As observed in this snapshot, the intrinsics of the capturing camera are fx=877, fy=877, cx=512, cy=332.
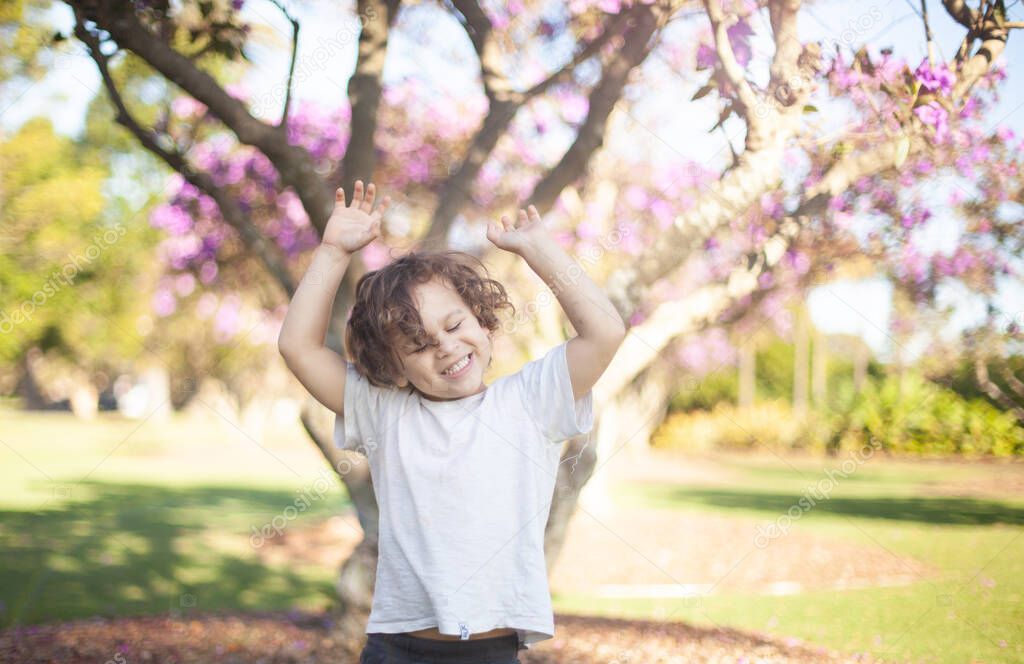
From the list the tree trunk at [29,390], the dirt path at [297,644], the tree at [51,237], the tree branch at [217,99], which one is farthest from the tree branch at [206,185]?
the tree trunk at [29,390]

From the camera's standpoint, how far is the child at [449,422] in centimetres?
184

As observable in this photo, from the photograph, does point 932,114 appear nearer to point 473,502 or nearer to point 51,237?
point 473,502

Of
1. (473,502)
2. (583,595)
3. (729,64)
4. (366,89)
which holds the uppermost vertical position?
(366,89)

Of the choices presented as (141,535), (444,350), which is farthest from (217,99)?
(141,535)

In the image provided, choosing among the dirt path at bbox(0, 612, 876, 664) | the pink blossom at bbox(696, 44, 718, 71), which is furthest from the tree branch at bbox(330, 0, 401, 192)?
the dirt path at bbox(0, 612, 876, 664)

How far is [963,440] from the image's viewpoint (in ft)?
48.9

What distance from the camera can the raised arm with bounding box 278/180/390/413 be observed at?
6.72ft

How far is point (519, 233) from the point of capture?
1985 millimetres

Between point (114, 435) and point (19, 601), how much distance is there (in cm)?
2126

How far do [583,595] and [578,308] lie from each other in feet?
16.9

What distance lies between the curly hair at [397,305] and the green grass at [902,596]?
297 cm

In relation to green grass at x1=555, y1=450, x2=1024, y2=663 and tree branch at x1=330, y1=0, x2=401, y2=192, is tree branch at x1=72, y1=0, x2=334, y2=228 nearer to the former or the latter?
tree branch at x1=330, y1=0, x2=401, y2=192

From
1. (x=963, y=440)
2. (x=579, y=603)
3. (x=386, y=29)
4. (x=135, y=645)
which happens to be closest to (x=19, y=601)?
(x=135, y=645)

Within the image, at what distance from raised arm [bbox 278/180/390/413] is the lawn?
2600 millimetres
